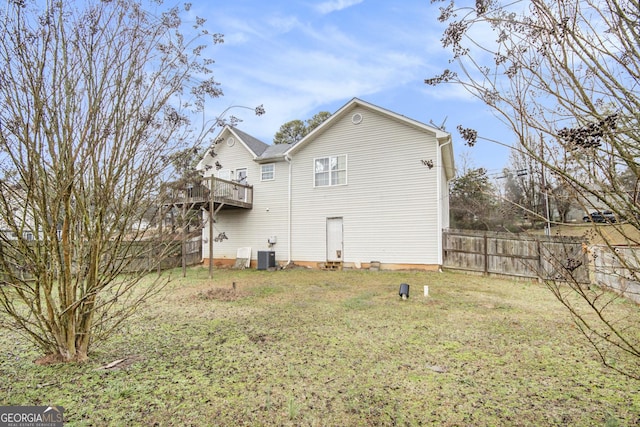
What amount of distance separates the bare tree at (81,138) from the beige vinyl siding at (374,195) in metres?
8.72

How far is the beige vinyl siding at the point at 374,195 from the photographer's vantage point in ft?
35.5

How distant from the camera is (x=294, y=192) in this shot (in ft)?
43.3

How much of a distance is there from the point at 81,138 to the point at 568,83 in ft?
13.0

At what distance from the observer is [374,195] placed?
11.6 m

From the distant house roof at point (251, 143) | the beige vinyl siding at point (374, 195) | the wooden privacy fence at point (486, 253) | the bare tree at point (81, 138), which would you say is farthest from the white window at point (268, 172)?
the bare tree at point (81, 138)

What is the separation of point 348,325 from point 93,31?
496 cm

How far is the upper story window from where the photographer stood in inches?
485

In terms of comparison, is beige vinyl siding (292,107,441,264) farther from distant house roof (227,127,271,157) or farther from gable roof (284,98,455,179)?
distant house roof (227,127,271,157)

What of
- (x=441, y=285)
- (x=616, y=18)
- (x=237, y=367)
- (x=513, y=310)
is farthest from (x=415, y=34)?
(x=441, y=285)

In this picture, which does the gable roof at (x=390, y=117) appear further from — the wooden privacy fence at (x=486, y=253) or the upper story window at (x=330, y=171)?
the wooden privacy fence at (x=486, y=253)

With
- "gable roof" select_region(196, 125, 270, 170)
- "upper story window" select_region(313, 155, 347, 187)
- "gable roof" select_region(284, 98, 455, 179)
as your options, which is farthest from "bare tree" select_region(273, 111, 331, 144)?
"upper story window" select_region(313, 155, 347, 187)

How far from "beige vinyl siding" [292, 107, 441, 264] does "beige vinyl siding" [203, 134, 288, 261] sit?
64 cm

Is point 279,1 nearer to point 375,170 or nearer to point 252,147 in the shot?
point 375,170

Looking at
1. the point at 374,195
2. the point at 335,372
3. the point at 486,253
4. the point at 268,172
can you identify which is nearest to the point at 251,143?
the point at 268,172
